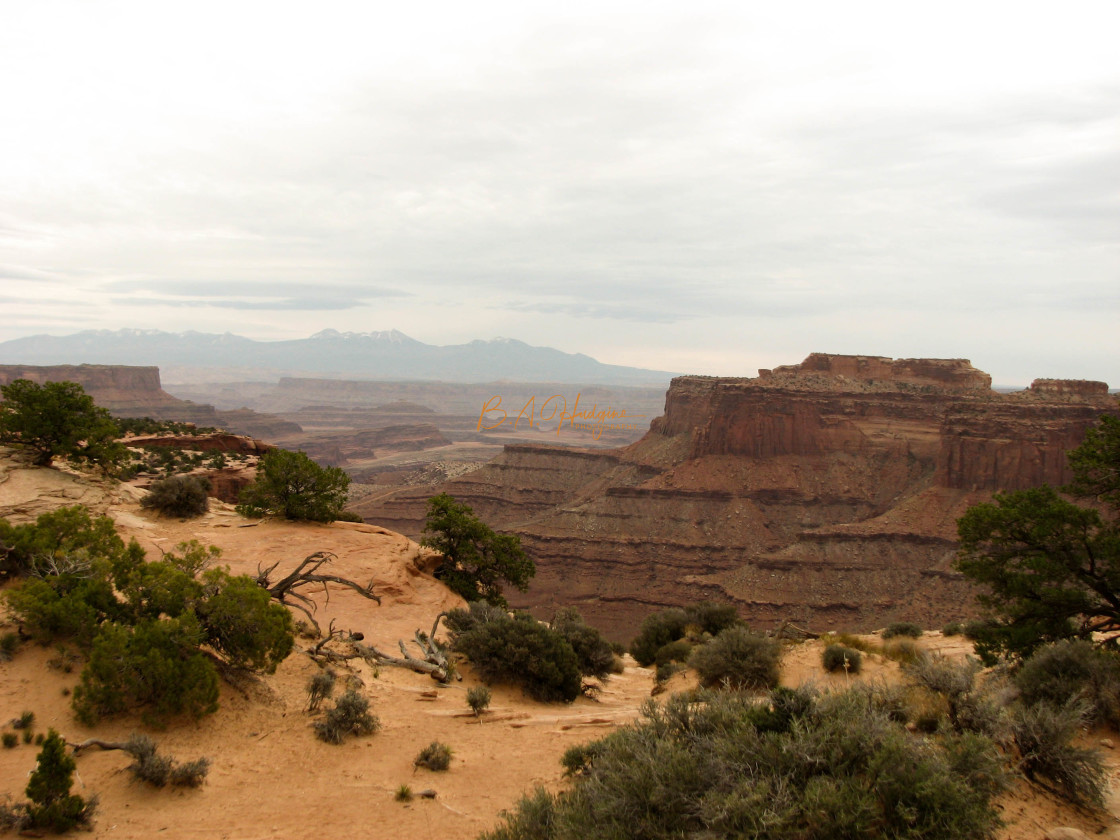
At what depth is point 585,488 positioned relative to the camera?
9019 cm

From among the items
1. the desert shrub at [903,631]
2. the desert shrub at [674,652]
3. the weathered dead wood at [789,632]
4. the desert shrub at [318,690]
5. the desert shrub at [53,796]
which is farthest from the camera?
A: the desert shrub at [903,631]

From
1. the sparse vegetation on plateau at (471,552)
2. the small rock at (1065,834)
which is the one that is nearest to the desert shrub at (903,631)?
the sparse vegetation on plateau at (471,552)

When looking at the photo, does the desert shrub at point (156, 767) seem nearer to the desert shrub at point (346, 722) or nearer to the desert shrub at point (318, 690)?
the desert shrub at point (346, 722)

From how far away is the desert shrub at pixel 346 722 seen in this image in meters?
11.6

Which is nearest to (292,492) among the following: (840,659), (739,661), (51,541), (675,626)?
(51,541)

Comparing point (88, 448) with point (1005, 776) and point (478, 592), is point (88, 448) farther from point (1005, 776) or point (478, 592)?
point (1005, 776)

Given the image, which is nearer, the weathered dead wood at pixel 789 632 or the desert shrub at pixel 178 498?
the desert shrub at pixel 178 498

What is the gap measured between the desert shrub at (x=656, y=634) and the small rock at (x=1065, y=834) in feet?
68.9

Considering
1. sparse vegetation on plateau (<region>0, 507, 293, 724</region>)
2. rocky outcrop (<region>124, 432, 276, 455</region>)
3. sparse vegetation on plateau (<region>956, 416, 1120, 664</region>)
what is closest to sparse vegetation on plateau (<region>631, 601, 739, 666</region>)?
sparse vegetation on plateau (<region>956, 416, 1120, 664</region>)

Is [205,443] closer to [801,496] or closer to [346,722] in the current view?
[346,722]

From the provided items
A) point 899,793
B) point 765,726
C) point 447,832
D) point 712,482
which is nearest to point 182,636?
point 447,832

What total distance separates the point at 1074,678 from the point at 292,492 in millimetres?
23920

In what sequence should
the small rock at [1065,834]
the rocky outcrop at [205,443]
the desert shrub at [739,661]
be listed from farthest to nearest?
the rocky outcrop at [205,443]
the desert shrub at [739,661]
the small rock at [1065,834]

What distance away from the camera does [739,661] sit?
16.6 metres
